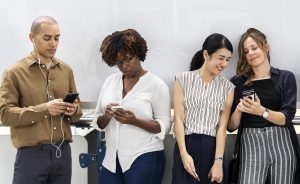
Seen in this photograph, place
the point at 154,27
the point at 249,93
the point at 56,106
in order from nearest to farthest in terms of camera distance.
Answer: the point at 56,106
the point at 249,93
the point at 154,27

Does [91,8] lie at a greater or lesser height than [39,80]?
greater

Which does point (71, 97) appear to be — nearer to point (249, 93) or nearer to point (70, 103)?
point (70, 103)

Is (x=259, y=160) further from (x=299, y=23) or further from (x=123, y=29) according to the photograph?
(x=123, y=29)

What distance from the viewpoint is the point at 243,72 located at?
2285 millimetres

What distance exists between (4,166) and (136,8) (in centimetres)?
135

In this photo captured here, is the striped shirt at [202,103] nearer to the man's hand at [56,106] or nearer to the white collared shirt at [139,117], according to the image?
the white collared shirt at [139,117]

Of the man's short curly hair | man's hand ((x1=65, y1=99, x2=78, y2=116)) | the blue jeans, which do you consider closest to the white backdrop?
the man's short curly hair

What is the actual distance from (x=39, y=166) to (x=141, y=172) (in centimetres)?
53

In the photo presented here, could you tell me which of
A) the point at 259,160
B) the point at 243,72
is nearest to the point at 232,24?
the point at 243,72

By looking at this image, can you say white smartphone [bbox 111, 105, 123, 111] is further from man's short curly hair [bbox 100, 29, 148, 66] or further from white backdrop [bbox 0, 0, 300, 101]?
white backdrop [bbox 0, 0, 300, 101]

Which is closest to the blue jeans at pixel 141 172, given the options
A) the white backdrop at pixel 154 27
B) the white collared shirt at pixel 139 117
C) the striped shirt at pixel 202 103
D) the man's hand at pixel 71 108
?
the white collared shirt at pixel 139 117

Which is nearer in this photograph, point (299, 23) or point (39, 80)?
point (39, 80)

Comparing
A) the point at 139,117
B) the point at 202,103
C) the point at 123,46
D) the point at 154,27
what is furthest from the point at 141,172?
the point at 154,27

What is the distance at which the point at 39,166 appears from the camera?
2023mm
